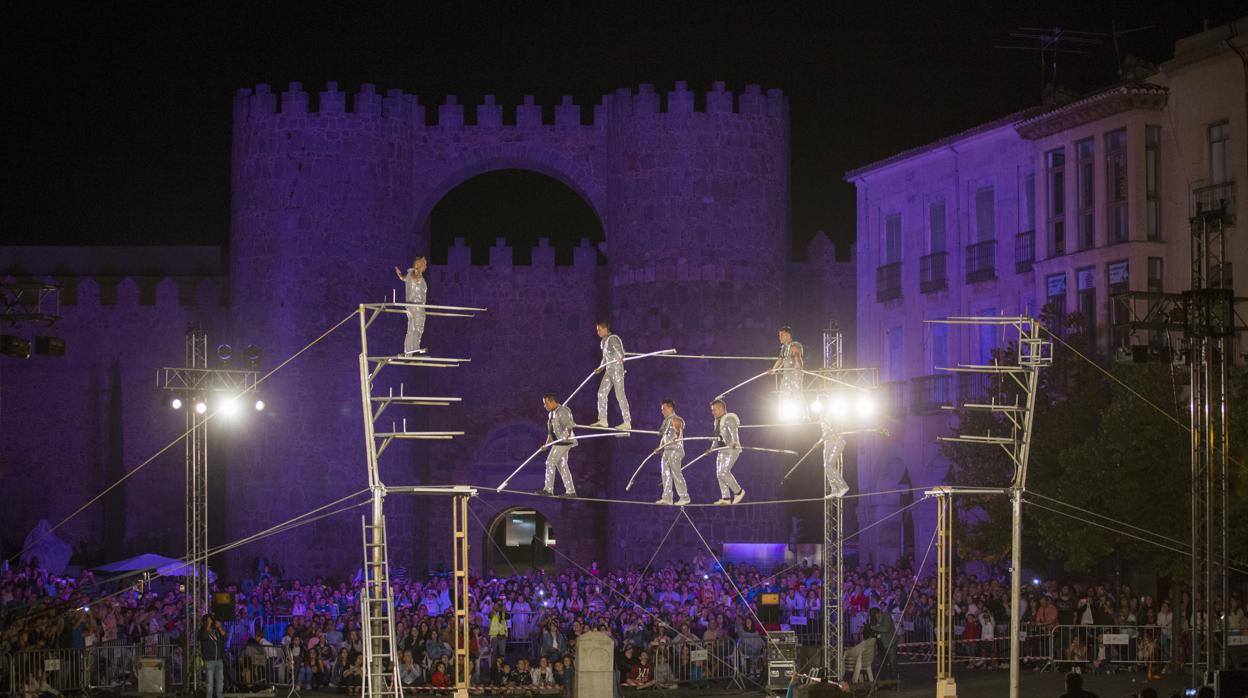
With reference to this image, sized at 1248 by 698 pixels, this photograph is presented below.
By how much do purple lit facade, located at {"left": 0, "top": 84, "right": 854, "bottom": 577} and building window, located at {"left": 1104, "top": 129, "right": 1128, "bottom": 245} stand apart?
1169cm

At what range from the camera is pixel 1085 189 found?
39281mm

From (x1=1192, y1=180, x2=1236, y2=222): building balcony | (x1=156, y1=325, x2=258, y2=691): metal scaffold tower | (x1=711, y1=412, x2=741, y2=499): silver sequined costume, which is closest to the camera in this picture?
(x1=711, y1=412, x2=741, y2=499): silver sequined costume

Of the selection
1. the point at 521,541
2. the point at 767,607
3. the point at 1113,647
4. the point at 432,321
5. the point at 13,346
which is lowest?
the point at 521,541

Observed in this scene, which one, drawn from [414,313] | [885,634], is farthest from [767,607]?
[414,313]

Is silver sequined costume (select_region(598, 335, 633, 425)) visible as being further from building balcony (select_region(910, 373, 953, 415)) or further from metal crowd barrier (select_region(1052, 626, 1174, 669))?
building balcony (select_region(910, 373, 953, 415))

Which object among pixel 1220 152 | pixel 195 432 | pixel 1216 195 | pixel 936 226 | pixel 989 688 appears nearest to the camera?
pixel 989 688

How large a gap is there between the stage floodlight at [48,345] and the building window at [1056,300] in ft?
64.4

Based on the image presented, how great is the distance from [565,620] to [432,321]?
55.4ft

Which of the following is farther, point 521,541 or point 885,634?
point 521,541

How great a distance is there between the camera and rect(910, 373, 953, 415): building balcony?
43.2m

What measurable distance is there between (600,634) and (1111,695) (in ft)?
24.6

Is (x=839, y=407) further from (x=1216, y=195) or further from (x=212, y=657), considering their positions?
(x=1216, y=195)

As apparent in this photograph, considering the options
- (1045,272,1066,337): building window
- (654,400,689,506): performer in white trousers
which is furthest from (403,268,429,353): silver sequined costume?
(1045,272,1066,337): building window

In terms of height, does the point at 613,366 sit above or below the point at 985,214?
below
